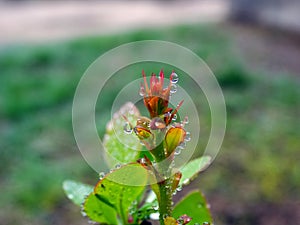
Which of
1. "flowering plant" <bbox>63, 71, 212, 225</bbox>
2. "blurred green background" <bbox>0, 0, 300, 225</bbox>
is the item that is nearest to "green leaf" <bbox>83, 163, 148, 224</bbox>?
"flowering plant" <bbox>63, 71, 212, 225</bbox>

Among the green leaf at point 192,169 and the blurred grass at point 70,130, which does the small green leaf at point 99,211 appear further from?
the blurred grass at point 70,130

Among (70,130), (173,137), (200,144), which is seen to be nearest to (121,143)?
(173,137)

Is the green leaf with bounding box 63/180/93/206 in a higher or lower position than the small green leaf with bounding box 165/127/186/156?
higher

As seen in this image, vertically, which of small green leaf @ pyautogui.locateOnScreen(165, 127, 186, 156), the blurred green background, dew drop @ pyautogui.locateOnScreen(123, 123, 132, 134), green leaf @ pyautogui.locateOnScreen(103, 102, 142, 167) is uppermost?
the blurred green background

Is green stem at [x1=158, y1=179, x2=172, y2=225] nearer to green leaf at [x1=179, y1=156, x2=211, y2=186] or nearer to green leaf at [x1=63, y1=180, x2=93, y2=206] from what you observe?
green leaf at [x1=179, y1=156, x2=211, y2=186]

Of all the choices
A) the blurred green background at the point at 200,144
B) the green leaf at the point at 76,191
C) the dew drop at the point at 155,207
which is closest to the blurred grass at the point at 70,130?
the blurred green background at the point at 200,144

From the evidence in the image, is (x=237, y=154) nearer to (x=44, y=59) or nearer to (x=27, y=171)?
(x=27, y=171)
